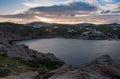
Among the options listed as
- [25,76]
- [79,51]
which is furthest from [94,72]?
[79,51]

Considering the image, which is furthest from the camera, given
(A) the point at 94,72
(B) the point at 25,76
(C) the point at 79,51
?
(C) the point at 79,51

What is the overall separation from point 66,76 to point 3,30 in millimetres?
155609

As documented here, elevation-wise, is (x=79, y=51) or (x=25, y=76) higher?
(x=25, y=76)

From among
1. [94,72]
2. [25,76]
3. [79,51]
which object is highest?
[94,72]

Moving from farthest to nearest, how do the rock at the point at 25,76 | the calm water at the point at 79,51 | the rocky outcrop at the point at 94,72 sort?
the calm water at the point at 79,51 < the rock at the point at 25,76 < the rocky outcrop at the point at 94,72

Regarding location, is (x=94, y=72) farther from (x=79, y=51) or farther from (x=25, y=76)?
(x=79, y=51)

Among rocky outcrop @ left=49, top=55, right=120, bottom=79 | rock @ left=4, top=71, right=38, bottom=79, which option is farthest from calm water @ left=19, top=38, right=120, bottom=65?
rocky outcrop @ left=49, top=55, right=120, bottom=79

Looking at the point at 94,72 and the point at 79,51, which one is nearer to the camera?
the point at 94,72

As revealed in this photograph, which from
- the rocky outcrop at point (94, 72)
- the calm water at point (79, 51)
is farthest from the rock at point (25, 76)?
the calm water at point (79, 51)

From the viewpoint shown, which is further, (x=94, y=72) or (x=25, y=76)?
(x=25, y=76)

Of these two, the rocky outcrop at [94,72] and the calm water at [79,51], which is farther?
the calm water at [79,51]

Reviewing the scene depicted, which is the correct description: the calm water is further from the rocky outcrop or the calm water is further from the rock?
the rocky outcrop

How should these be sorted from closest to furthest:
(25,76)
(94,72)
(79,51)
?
(94,72), (25,76), (79,51)

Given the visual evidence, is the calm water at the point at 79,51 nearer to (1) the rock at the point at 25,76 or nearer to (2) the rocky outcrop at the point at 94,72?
(1) the rock at the point at 25,76
